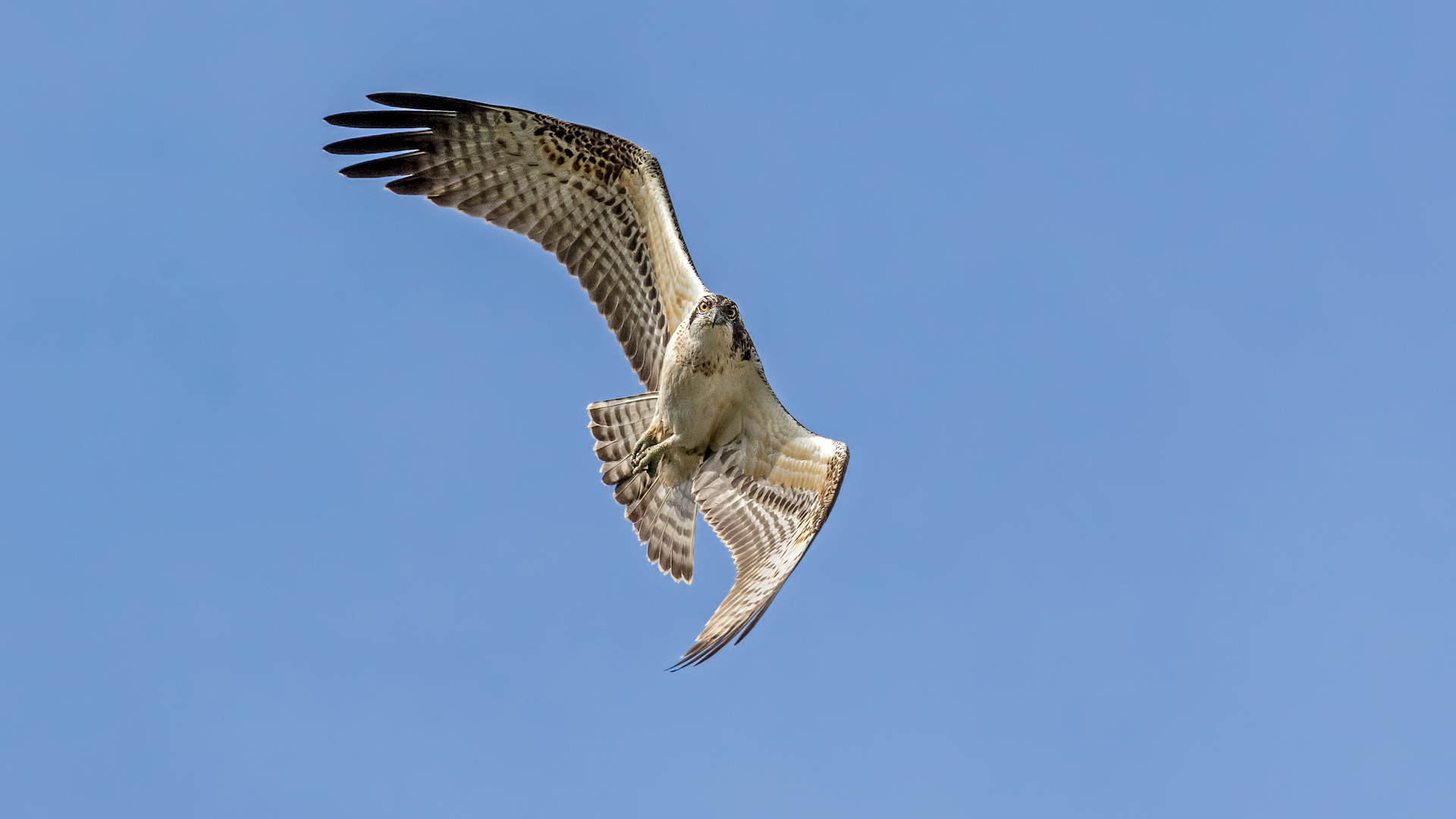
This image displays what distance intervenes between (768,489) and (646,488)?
1.08 m

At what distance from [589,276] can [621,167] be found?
97 cm

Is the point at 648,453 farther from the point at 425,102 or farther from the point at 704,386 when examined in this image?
the point at 425,102

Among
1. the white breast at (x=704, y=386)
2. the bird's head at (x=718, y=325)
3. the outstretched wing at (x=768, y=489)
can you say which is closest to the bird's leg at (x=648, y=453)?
the white breast at (x=704, y=386)

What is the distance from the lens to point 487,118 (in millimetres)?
Result: 11648

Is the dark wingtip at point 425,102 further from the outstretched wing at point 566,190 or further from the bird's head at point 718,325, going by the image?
the bird's head at point 718,325

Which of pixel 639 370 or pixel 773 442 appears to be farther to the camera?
pixel 639 370

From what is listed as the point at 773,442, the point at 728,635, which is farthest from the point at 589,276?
the point at 728,635

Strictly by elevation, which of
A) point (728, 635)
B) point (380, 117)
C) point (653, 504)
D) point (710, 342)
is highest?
point (380, 117)

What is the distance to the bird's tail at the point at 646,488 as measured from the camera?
11.6 meters

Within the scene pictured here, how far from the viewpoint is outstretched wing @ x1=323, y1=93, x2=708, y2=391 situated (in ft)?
37.8

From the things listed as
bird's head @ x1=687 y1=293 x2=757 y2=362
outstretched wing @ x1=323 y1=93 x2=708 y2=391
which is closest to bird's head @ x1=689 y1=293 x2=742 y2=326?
bird's head @ x1=687 y1=293 x2=757 y2=362

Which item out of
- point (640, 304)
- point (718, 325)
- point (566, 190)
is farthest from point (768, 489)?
point (566, 190)

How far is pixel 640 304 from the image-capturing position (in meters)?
12.0

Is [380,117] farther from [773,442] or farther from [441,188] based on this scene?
[773,442]
